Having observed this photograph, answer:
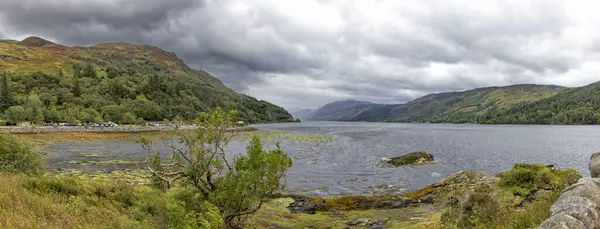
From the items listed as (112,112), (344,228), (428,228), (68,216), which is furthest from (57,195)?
(112,112)

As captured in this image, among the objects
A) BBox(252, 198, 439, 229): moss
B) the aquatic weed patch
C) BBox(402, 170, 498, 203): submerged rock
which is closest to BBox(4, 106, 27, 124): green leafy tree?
the aquatic weed patch

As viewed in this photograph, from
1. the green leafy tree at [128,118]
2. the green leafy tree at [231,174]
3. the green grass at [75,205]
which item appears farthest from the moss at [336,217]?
the green leafy tree at [128,118]

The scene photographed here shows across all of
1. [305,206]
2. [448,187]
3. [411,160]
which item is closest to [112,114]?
[411,160]

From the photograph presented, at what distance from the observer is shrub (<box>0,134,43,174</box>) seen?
23.2 m

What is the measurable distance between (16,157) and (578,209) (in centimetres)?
3319

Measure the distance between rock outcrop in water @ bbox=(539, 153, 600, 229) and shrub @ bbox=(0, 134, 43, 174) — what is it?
30.5m

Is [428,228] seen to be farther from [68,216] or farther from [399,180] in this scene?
[399,180]

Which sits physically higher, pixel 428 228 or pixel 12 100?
pixel 12 100

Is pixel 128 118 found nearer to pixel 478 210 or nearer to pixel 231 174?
pixel 231 174

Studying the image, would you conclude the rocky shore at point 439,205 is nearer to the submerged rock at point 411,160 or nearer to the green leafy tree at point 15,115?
the submerged rock at point 411,160

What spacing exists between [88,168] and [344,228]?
138ft

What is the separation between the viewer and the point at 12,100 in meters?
147

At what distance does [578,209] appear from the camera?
11430 millimetres

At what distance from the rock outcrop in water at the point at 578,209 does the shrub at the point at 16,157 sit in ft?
100
